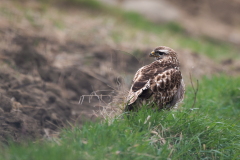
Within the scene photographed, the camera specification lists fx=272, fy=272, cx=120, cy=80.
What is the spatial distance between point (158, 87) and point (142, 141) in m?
0.99

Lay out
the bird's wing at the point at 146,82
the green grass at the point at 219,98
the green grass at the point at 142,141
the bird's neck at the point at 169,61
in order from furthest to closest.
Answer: the green grass at the point at 219,98
the bird's neck at the point at 169,61
the bird's wing at the point at 146,82
the green grass at the point at 142,141

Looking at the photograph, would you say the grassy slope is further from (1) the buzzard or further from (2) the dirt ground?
(2) the dirt ground

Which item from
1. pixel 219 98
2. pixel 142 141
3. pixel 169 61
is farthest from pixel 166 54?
pixel 219 98

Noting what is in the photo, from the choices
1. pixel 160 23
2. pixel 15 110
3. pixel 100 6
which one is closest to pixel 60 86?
pixel 15 110

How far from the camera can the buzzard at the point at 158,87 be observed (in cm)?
Result: 395

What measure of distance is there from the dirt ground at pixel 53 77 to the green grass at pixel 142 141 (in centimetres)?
52

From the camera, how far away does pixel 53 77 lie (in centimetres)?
645

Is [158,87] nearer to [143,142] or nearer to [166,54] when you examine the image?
[166,54]

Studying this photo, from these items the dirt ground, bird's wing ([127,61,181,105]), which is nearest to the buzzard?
bird's wing ([127,61,181,105])

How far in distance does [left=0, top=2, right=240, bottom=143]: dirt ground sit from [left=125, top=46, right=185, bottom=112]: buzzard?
0.37m

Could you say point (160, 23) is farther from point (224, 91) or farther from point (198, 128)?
point (198, 128)

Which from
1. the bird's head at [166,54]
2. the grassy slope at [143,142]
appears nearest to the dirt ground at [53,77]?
the bird's head at [166,54]

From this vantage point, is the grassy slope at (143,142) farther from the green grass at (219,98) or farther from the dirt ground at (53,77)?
the green grass at (219,98)

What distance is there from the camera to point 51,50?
7738 millimetres
